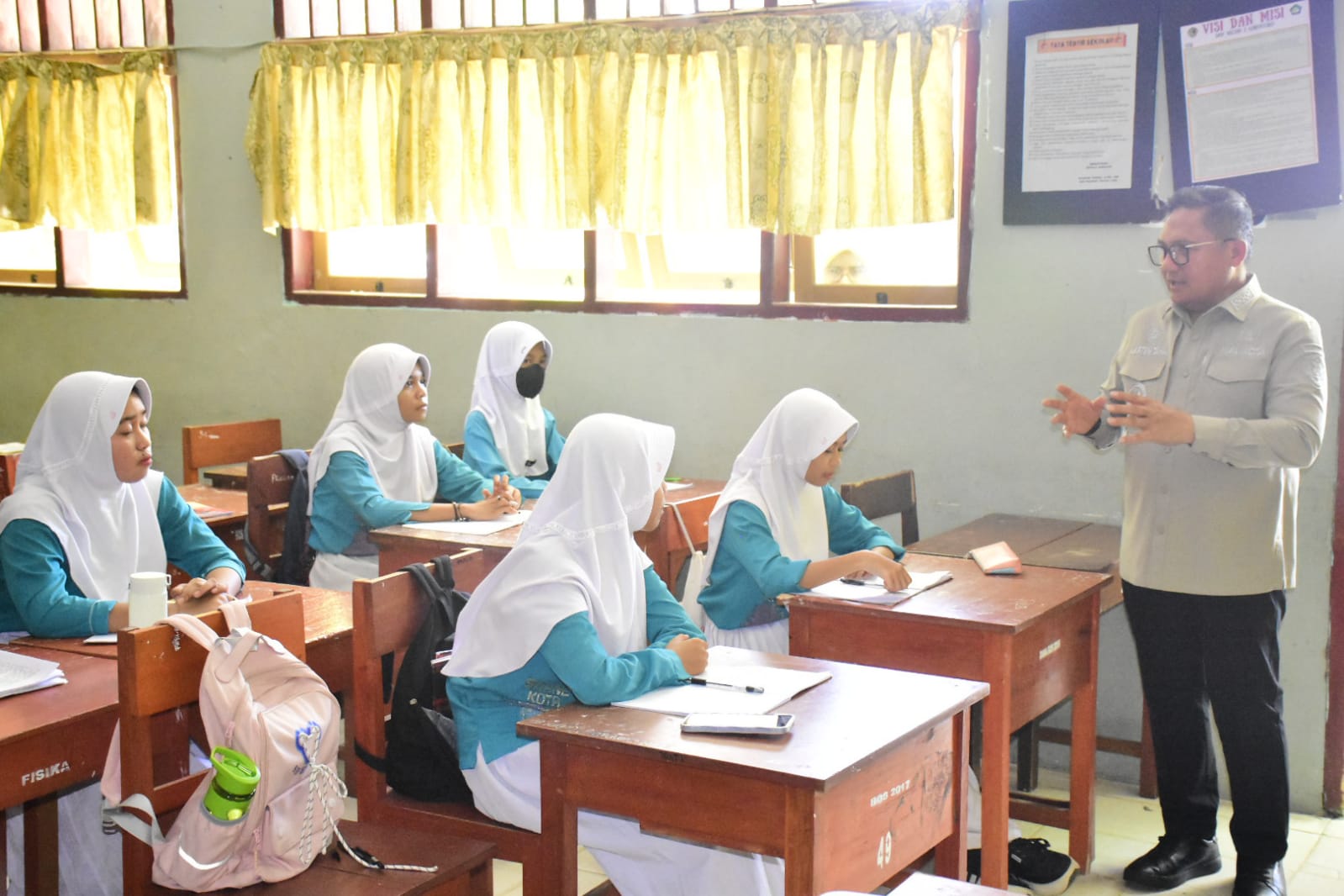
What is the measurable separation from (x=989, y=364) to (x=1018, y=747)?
1.17 metres

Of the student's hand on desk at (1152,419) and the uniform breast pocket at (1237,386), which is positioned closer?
the student's hand on desk at (1152,419)

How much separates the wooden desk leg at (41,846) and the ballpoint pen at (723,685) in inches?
52.9

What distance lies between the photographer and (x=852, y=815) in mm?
2082

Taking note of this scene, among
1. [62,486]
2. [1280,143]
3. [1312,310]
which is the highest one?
[1280,143]

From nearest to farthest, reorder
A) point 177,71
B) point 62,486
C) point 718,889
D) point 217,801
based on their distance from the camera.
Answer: point 217,801 → point 718,889 → point 62,486 → point 177,71

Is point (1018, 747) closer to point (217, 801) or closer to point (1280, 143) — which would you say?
point (1280, 143)

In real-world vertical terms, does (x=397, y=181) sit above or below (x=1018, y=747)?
above

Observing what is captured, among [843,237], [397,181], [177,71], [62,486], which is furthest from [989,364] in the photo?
[177,71]

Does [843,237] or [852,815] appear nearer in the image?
[852,815]

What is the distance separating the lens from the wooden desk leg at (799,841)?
77.2 inches

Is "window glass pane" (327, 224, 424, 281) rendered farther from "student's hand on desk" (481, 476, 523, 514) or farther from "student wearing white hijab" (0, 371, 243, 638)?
"student wearing white hijab" (0, 371, 243, 638)

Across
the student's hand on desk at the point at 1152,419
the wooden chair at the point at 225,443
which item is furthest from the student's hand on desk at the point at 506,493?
the student's hand on desk at the point at 1152,419

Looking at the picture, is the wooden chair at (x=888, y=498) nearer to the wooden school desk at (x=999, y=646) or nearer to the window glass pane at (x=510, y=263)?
the wooden school desk at (x=999, y=646)

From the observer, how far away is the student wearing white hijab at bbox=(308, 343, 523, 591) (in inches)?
162
